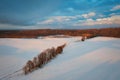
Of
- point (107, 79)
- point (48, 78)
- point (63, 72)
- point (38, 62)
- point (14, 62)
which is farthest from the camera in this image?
point (14, 62)

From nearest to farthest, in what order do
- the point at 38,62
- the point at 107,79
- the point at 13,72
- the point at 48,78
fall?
the point at 107,79
the point at 48,78
the point at 13,72
the point at 38,62

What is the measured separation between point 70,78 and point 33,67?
5.75 ft

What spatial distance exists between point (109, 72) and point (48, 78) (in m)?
1.77

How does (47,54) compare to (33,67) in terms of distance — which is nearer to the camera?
(33,67)

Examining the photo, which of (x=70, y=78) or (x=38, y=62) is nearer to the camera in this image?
(x=70, y=78)

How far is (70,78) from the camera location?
466 centimetres

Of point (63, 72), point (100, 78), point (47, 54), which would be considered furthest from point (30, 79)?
point (47, 54)

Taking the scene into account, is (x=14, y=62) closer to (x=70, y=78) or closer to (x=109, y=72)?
(x=70, y=78)

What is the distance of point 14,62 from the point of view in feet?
24.3

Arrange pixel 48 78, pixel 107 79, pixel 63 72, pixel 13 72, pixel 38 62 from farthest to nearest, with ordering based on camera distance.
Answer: pixel 38 62 < pixel 13 72 < pixel 63 72 < pixel 48 78 < pixel 107 79

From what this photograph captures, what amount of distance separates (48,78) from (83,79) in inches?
37.5

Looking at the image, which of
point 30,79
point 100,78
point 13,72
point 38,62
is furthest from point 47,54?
point 100,78

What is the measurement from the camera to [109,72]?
5.07 m

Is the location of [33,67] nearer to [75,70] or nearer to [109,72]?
[75,70]
